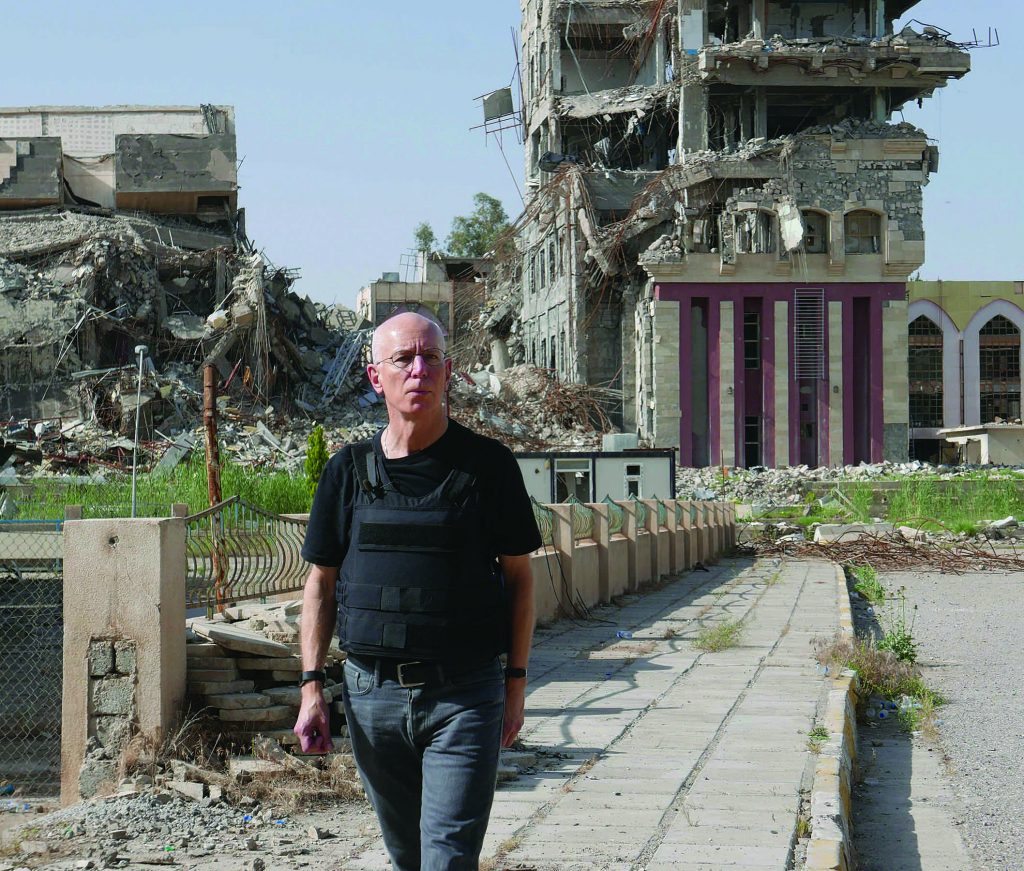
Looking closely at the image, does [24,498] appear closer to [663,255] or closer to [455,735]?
[455,735]

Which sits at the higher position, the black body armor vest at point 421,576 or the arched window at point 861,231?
the arched window at point 861,231

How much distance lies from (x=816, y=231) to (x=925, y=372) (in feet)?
76.9

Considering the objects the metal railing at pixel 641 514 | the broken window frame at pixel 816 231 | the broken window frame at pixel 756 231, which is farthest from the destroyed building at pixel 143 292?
the metal railing at pixel 641 514

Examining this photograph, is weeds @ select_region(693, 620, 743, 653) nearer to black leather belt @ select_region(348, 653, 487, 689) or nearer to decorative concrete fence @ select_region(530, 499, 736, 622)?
decorative concrete fence @ select_region(530, 499, 736, 622)

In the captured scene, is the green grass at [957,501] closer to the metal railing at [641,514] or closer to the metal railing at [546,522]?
the metal railing at [641,514]

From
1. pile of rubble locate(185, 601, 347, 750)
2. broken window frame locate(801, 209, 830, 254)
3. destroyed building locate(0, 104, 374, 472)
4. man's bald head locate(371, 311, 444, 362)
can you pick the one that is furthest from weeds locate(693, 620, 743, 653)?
broken window frame locate(801, 209, 830, 254)

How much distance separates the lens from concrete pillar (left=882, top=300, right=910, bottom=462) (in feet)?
173

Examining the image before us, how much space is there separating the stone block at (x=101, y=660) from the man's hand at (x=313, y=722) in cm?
354

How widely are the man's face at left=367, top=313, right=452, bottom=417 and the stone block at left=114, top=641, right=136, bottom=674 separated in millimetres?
3740

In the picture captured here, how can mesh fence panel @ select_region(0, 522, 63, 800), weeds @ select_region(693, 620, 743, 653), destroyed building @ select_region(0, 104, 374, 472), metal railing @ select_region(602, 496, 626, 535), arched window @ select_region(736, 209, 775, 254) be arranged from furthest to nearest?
1. arched window @ select_region(736, 209, 775, 254)
2. destroyed building @ select_region(0, 104, 374, 472)
3. metal railing @ select_region(602, 496, 626, 535)
4. weeds @ select_region(693, 620, 743, 653)
5. mesh fence panel @ select_region(0, 522, 63, 800)

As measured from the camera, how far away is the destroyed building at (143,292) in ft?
134

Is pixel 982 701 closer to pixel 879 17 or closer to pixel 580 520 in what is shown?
pixel 580 520

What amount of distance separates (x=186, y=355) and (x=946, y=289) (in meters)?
46.1

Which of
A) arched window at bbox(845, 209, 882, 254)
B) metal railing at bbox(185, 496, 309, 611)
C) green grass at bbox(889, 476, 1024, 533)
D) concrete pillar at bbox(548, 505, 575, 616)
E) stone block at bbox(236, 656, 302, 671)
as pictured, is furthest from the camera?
arched window at bbox(845, 209, 882, 254)
